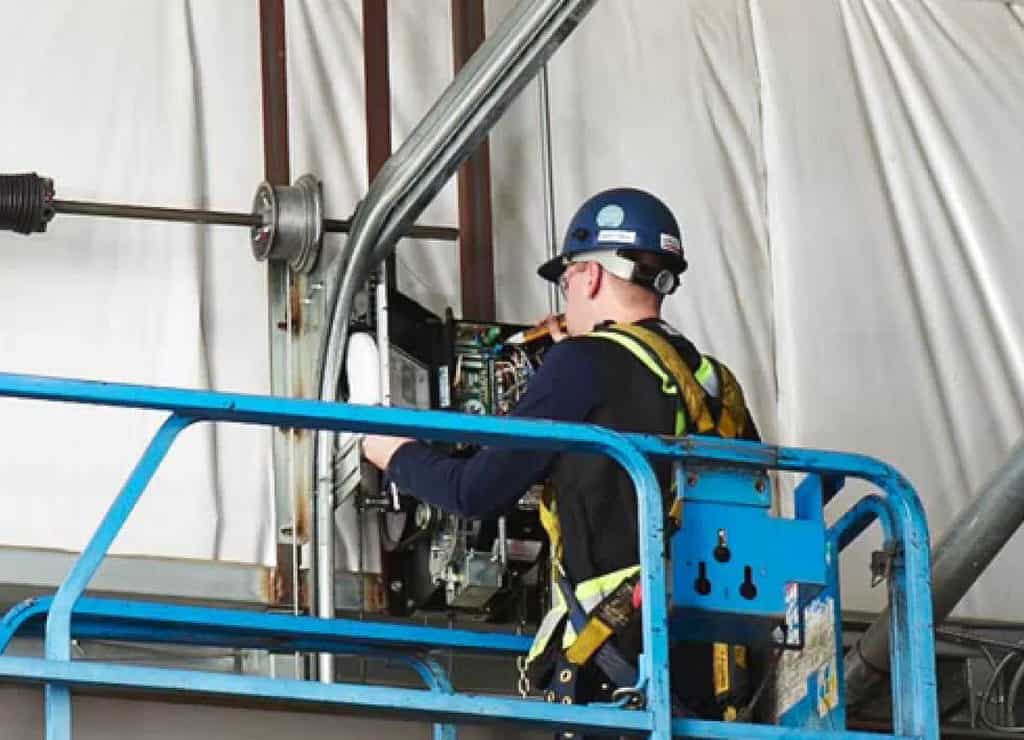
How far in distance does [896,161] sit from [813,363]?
2.79 feet

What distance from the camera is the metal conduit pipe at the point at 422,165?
677cm

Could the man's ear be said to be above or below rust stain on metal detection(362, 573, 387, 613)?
above

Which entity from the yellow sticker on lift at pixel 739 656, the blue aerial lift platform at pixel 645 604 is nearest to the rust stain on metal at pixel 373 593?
the blue aerial lift platform at pixel 645 604

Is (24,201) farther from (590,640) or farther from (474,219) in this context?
(590,640)

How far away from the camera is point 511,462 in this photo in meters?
5.85

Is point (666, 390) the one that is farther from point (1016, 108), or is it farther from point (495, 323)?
point (1016, 108)

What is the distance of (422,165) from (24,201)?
3.87 feet

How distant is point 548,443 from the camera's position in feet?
18.0

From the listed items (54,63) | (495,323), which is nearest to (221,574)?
(495,323)

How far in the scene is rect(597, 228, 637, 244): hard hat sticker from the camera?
6410mm

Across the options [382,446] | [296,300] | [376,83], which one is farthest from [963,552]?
[376,83]

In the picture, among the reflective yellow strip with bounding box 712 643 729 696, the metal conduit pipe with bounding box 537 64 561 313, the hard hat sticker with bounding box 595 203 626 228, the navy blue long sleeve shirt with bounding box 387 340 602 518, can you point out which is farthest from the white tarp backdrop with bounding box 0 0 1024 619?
the reflective yellow strip with bounding box 712 643 729 696

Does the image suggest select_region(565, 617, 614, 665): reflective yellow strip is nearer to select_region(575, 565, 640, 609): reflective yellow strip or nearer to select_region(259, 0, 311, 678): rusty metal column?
select_region(575, 565, 640, 609): reflective yellow strip

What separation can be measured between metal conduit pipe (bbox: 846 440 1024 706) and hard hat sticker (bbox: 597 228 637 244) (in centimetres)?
136
